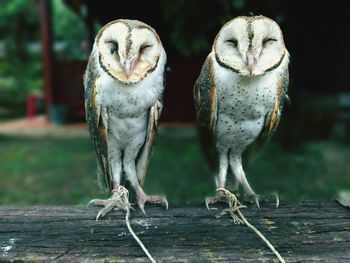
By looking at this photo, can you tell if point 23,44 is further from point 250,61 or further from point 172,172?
point 250,61

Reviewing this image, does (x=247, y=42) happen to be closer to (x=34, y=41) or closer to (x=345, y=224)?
(x=345, y=224)

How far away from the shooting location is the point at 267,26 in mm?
2027

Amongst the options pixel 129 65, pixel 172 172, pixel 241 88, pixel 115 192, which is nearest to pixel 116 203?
pixel 115 192

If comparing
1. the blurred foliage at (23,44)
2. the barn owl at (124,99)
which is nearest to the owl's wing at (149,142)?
the barn owl at (124,99)

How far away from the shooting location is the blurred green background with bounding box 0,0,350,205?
4.57m

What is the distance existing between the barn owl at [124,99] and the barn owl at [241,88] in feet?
0.80

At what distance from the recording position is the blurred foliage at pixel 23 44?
589 inches

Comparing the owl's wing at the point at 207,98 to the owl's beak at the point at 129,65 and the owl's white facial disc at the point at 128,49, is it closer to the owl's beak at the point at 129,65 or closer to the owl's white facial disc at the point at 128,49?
the owl's white facial disc at the point at 128,49

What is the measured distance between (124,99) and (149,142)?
311 millimetres

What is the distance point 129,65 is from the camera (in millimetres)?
2016

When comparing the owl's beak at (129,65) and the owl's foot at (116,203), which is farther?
the owl's foot at (116,203)

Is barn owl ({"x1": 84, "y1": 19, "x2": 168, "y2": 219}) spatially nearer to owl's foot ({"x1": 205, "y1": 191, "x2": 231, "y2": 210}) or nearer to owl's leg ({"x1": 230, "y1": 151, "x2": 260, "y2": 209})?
owl's foot ({"x1": 205, "y1": 191, "x2": 231, "y2": 210})

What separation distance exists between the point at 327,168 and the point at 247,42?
5.15 m

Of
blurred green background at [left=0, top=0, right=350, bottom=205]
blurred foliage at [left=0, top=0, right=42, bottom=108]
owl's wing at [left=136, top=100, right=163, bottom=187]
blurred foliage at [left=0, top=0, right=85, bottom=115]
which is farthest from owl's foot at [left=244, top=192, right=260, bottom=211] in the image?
blurred foliage at [left=0, top=0, right=42, bottom=108]
